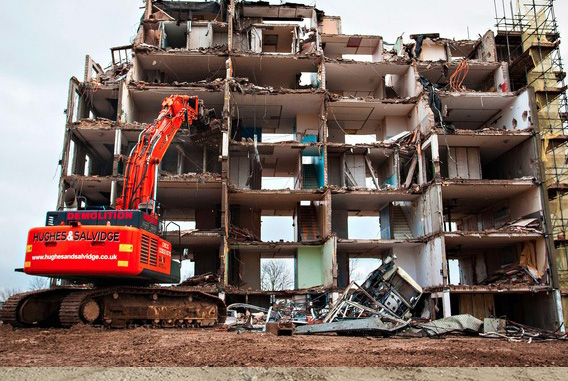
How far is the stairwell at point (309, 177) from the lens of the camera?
3059 centimetres

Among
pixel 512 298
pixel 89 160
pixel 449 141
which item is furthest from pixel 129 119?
pixel 512 298

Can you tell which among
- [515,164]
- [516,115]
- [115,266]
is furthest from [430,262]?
[115,266]

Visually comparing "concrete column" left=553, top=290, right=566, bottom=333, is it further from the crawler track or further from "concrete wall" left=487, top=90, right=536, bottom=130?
the crawler track

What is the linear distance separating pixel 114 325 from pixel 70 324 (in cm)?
179

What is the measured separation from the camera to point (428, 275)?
2717cm

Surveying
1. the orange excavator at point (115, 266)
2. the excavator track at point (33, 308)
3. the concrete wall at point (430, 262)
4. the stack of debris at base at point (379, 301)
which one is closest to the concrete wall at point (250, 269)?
the concrete wall at point (430, 262)

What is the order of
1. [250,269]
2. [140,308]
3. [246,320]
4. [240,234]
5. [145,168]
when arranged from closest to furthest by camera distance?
[140,308]
[145,168]
[246,320]
[240,234]
[250,269]

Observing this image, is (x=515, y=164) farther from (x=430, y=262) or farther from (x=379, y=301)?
(x=379, y=301)

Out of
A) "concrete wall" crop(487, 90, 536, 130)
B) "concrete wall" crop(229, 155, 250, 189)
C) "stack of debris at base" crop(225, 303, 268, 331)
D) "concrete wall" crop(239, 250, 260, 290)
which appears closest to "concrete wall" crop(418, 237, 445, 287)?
"concrete wall" crop(487, 90, 536, 130)

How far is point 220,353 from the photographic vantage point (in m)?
9.77

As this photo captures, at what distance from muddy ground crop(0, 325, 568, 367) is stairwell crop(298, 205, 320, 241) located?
16440 mm

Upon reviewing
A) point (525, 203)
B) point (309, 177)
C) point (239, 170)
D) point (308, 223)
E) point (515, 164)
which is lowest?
point (308, 223)

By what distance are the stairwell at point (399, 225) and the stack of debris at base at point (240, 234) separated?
8.03m

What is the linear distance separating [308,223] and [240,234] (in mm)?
4460
